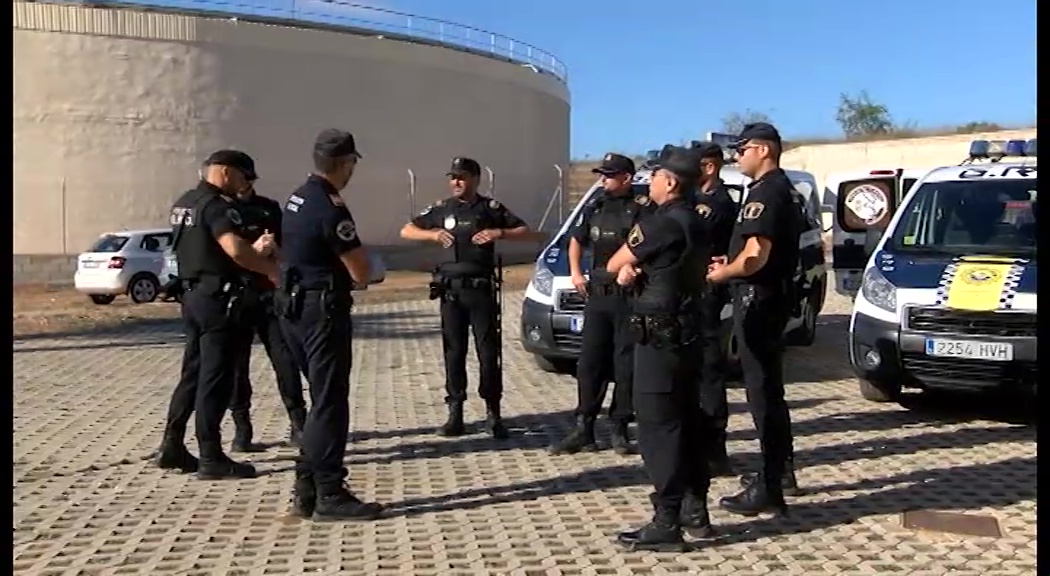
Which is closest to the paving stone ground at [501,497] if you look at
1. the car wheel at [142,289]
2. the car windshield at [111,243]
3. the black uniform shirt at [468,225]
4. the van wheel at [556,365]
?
the van wheel at [556,365]

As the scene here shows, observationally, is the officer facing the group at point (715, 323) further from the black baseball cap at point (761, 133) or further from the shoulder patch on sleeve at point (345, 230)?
the shoulder patch on sleeve at point (345, 230)

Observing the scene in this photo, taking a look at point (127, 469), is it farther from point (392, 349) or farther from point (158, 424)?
point (392, 349)

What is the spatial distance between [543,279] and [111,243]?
13.4m

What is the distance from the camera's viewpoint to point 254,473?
19.8 feet

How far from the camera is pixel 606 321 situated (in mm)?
6238

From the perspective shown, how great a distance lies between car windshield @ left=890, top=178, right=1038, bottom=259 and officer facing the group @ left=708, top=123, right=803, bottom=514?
284cm

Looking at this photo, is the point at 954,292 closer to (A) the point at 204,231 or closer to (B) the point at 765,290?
(B) the point at 765,290

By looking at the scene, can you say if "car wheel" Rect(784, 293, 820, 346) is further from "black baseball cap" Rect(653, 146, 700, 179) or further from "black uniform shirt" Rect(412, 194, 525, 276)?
"black baseball cap" Rect(653, 146, 700, 179)

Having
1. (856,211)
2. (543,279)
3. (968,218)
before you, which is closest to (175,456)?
(543,279)

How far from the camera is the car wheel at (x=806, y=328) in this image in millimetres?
10711

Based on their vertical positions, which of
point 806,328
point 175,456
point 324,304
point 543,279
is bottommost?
point 175,456

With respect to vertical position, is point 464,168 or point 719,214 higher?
point 464,168

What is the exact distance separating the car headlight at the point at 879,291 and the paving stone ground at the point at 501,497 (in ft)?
2.61

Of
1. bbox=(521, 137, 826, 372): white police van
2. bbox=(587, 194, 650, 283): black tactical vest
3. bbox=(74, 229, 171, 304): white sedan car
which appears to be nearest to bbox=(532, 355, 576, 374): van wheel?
bbox=(521, 137, 826, 372): white police van
